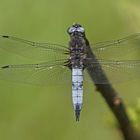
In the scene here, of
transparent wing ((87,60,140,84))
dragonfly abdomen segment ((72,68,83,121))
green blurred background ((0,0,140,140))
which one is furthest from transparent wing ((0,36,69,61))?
green blurred background ((0,0,140,140))

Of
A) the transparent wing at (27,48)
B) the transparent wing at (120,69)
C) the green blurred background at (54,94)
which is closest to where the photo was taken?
the transparent wing at (120,69)

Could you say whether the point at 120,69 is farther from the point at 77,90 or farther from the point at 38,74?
the point at 38,74

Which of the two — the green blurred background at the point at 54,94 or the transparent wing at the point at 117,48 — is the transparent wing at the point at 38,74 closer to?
the transparent wing at the point at 117,48

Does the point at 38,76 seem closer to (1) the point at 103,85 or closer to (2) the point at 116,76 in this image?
(2) the point at 116,76

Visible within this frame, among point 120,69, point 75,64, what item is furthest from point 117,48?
point 75,64

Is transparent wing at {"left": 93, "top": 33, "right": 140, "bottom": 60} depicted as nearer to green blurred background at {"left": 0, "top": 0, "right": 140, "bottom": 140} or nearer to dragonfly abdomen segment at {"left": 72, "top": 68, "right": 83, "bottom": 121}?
dragonfly abdomen segment at {"left": 72, "top": 68, "right": 83, "bottom": 121}

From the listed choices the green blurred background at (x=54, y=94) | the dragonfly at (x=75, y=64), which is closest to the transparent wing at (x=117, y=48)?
the dragonfly at (x=75, y=64)

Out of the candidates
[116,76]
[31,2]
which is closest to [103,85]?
[116,76]
